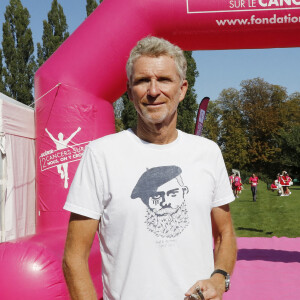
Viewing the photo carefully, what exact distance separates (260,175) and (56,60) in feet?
131

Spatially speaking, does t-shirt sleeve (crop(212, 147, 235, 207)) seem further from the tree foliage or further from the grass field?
the tree foliage

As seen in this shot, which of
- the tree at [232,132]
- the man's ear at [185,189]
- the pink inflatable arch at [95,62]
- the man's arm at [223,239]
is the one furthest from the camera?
the tree at [232,132]

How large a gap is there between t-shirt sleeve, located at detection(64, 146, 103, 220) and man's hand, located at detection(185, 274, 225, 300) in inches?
16.8

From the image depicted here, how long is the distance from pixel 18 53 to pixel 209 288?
24035 millimetres

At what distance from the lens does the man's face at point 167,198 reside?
166 centimetres

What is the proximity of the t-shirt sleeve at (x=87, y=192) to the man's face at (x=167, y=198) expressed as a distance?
197mm

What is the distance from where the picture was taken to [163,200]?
5.48 feet

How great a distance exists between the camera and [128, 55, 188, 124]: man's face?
172 cm

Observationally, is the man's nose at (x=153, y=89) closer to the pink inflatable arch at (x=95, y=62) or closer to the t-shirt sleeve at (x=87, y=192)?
the t-shirt sleeve at (x=87, y=192)

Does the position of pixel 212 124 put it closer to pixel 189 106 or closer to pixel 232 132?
pixel 232 132

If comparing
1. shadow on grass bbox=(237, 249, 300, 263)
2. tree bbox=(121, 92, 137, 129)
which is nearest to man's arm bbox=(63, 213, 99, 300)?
shadow on grass bbox=(237, 249, 300, 263)

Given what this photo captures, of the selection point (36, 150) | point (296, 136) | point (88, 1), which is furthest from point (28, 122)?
point (296, 136)

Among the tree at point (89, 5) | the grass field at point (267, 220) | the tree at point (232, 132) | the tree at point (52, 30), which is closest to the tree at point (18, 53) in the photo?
the tree at point (52, 30)

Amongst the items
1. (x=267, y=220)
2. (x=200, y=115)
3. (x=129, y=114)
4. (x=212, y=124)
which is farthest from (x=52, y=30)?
(x=212, y=124)
